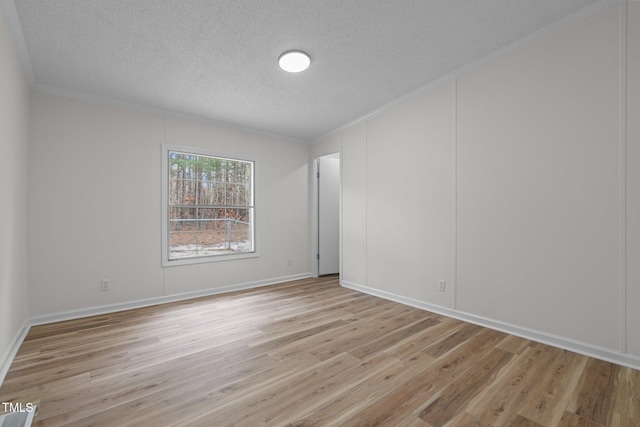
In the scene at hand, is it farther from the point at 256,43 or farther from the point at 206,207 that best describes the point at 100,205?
the point at 256,43

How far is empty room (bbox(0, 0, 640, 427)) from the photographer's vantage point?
1805mm

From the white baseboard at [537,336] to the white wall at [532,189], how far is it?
35mm

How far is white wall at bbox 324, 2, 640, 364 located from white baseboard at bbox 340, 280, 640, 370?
35 mm

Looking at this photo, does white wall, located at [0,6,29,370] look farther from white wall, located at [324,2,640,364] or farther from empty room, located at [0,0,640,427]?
white wall, located at [324,2,640,364]

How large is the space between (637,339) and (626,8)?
238cm

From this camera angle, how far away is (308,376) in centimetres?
193

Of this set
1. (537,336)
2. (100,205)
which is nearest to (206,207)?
(100,205)

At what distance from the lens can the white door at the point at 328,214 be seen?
205 inches

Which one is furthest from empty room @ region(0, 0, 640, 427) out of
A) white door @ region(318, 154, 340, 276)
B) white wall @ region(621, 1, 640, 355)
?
white door @ region(318, 154, 340, 276)

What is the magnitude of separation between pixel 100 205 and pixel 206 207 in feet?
4.08

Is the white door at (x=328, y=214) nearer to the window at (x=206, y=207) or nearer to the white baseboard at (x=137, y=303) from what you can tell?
the white baseboard at (x=137, y=303)

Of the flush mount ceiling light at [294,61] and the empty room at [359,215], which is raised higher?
the flush mount ceiling light at [294,61]

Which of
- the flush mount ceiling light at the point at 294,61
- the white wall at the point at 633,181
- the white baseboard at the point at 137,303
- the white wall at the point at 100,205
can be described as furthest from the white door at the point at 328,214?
the white wall at the point at 633,181

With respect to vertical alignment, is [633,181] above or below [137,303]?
above
